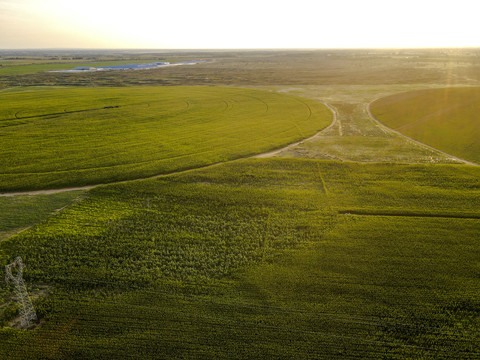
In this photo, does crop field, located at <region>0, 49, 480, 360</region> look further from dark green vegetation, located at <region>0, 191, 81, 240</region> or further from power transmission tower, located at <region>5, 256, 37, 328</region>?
power transmission tower, located at <region>5, 256, 37, 328</region>

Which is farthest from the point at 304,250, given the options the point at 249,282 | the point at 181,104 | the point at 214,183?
the point at 181,104

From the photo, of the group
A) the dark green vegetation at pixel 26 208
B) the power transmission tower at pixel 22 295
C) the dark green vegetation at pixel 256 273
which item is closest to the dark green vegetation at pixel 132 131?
the dark green vegetation at pixel 26 208

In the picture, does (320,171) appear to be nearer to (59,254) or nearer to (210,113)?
(59,254)

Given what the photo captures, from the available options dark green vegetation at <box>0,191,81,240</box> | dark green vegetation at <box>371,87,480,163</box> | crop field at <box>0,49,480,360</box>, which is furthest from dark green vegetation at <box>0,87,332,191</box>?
dark green vegetation at <box>371,87,480,163</box>

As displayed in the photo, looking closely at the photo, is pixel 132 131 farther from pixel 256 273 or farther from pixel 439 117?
pixel 439 117

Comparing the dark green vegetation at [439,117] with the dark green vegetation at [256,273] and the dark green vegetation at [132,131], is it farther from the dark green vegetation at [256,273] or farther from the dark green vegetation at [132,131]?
the dark green vegetation at [256,273]

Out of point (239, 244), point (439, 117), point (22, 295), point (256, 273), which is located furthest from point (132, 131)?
point (439, 117)

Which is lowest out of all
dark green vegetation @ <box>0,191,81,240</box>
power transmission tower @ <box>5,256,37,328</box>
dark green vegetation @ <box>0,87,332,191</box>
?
power transmission tower @ <box>5,256,37,328</box>
